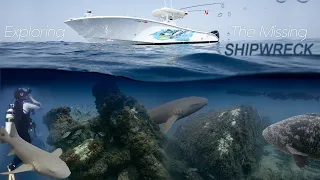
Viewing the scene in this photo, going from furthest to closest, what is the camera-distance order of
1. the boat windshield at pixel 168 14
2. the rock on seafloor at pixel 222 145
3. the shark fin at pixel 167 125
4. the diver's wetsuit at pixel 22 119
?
the diver's wetsuit at pixel 22 119
the boat windshield at pixel 168 14
the shark fin at pixel 167 125
the rock on seafloor at pixel 222 145

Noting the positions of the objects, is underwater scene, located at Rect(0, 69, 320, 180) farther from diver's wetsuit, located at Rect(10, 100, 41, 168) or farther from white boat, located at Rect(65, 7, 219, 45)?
white boat, located at Rect(65, 7, 219, 45)

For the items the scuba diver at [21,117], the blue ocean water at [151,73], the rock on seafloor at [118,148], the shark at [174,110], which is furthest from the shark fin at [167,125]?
the scuba diver at [21,117]

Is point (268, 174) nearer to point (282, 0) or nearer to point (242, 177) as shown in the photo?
point (242, 177)

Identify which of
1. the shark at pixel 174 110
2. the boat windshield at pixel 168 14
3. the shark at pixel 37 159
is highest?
the boat windshield at pixel 168 14

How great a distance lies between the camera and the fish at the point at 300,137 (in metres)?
5.90

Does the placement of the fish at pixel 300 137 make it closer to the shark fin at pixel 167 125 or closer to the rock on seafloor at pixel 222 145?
the rock on seafloor at pixel 222 145

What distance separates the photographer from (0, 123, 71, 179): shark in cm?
559

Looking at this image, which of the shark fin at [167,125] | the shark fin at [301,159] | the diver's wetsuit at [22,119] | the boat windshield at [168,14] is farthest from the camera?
the diver's wetsuit at [22,119]

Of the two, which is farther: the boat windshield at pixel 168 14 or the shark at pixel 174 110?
the shark at pixel 174 110

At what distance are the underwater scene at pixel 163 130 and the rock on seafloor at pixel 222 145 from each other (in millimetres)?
29

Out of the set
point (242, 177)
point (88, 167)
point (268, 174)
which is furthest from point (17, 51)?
point (268, 174)

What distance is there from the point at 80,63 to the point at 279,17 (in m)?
7.08

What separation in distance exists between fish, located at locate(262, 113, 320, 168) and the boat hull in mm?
3221

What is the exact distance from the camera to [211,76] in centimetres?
1031
